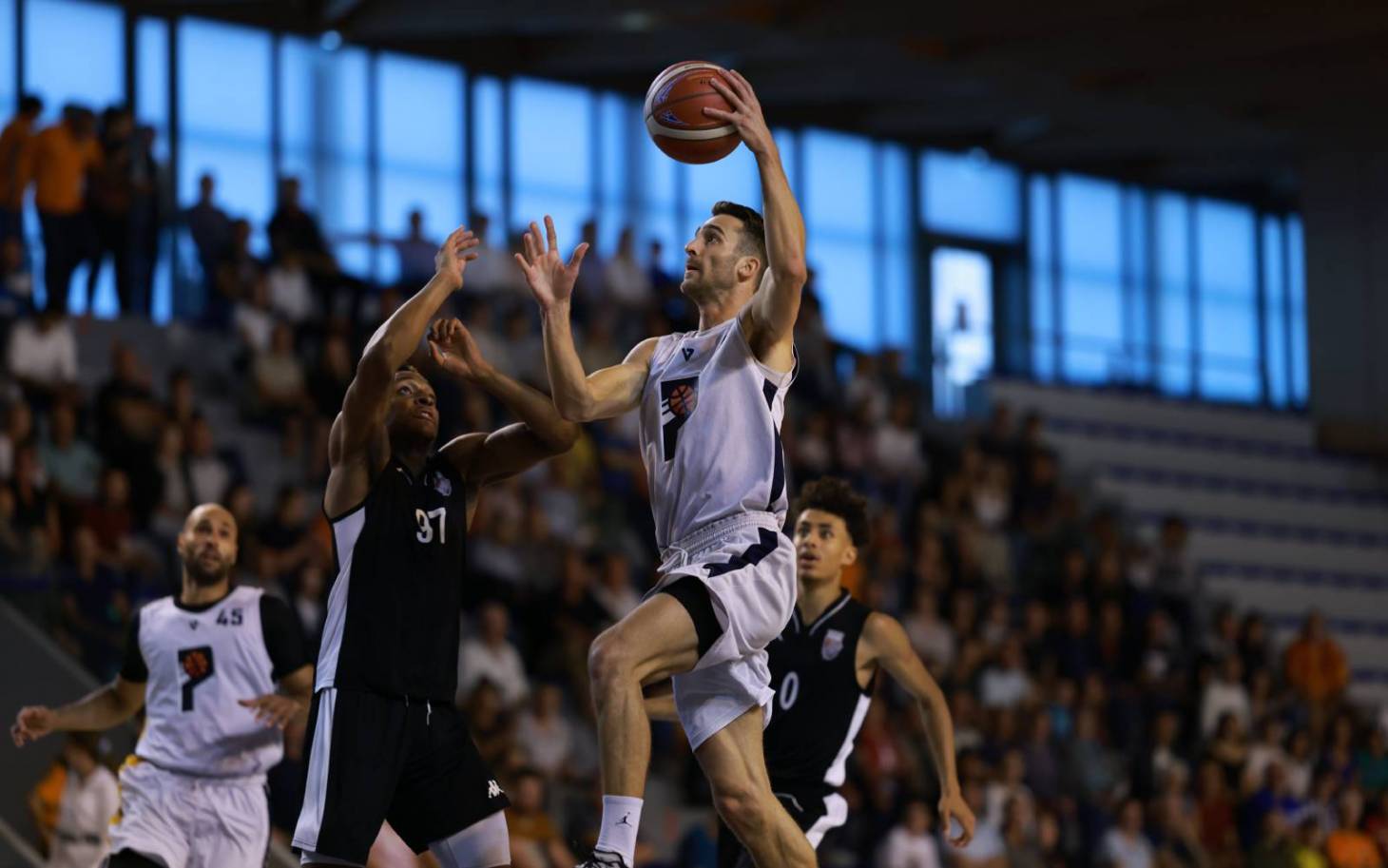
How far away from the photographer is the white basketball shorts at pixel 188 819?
7.96 metres

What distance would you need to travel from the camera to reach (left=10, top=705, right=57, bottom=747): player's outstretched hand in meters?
8.14

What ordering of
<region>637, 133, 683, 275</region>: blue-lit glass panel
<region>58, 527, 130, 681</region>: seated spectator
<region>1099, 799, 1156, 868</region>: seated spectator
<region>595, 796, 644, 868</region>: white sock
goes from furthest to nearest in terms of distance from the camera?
<region>637, 133, 683, 275</region>: blue-lit glass panel, <region>1099, 799, 1156, 868</region>: seated spectator, <region>58, 527, 130, 681</region>: seated spectator, <region>595, 796, 644, 868</region>: white sock

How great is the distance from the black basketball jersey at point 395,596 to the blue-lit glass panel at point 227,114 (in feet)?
48.5

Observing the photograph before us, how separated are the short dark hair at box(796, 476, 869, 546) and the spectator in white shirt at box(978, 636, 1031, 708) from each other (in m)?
8.23

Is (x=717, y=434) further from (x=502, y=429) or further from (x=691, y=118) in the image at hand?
(x=691, y=118)

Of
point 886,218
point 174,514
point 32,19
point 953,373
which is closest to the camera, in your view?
point 174,514

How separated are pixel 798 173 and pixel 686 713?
1973cm

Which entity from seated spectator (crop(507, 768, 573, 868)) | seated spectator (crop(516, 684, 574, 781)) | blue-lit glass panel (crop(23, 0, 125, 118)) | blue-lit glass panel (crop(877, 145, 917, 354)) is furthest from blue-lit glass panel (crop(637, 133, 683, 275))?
seated spectator (crop(507, 768, 573, 868))

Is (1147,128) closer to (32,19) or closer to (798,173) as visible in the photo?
(798,173)

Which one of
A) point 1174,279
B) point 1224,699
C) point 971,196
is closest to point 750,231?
point 1224,699

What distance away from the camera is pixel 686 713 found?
673 centimetres

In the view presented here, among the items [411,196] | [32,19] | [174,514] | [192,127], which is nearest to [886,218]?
[411,196]

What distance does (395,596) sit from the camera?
6.90 m

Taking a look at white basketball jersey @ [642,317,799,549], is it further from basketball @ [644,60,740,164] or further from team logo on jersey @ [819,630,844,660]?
team logo on jersey @ [819,630,844,660]
